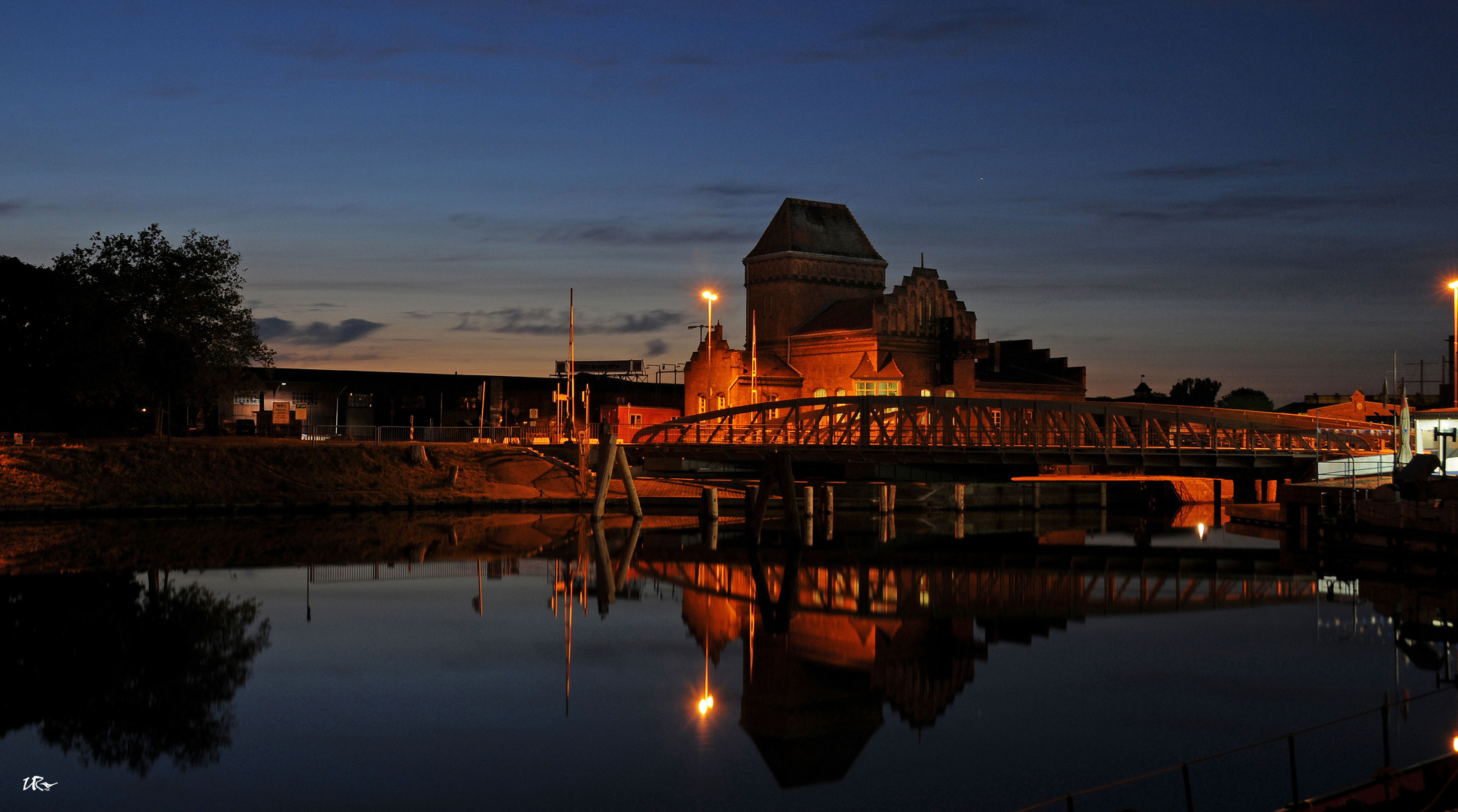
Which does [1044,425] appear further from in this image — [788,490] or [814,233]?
[814,233]

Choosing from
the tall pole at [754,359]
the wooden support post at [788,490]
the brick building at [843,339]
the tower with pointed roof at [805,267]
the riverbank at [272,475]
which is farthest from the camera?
the tower with pointed roof at [805,267]

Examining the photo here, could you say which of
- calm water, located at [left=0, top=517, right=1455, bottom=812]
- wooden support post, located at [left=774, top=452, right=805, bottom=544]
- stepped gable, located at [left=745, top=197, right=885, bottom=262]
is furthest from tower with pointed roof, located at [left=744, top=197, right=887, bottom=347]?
calm water, located at [left=0, top=517, right=1455, bottom=812]

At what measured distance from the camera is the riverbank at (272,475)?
54094mm

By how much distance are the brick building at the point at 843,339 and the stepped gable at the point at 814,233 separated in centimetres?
8

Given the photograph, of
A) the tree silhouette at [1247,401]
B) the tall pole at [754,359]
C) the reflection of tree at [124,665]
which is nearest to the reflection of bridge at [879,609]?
the reflection of tree at [124,665]

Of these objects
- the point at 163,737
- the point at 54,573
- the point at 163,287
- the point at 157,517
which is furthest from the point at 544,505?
the point at 163,737

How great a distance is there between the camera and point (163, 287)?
62469 mm

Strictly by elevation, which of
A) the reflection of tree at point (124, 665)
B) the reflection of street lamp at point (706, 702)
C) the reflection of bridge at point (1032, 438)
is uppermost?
the reflection of bridge at point (1032, 438)

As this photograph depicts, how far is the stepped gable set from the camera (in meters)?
82.4

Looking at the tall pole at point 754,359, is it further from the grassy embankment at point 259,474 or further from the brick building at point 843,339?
the grassy embankment at point 259,474

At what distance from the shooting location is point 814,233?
274 feet

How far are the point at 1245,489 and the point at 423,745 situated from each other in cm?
6356


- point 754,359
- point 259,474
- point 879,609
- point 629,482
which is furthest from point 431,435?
point 879,609

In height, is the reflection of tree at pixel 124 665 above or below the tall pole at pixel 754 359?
below
